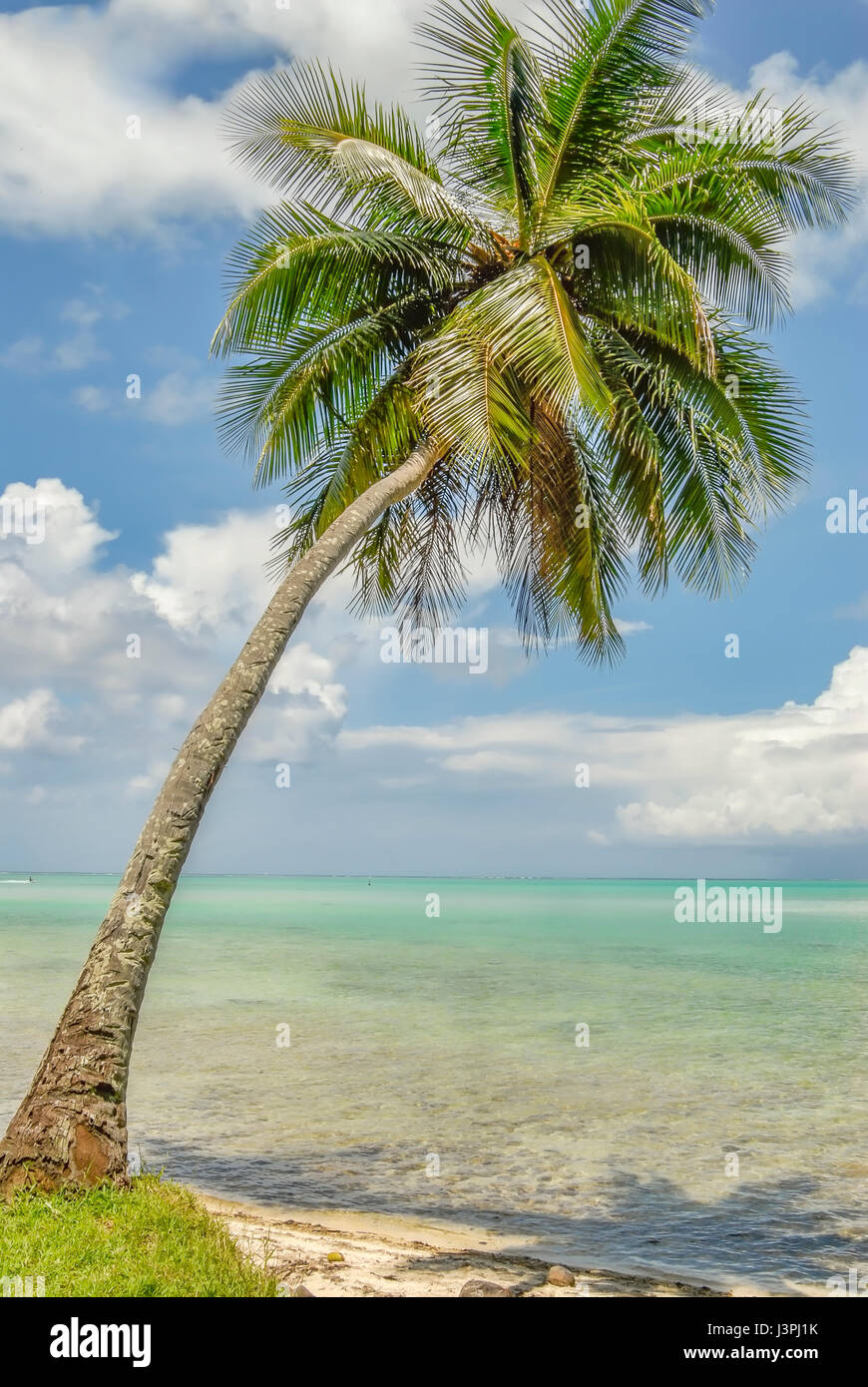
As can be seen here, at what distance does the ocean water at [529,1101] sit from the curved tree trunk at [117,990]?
3.30 metres

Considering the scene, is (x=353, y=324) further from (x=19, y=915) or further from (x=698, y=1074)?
(x=19, y=915)

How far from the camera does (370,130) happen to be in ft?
31.5

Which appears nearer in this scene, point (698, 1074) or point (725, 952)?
point (698, 1074)

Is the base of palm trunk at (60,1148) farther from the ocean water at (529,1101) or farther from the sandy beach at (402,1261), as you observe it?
the ocean water at (529,1101)

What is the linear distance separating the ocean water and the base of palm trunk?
124 inches

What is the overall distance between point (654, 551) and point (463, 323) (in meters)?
3.59

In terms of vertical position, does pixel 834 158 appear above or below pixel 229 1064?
above

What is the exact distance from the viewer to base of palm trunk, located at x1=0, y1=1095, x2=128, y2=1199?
18.3 feet

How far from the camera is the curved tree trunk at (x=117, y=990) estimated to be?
566 centimetres

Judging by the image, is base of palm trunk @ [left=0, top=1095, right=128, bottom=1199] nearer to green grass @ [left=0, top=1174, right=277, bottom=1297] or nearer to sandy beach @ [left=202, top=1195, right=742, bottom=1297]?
green grass @ [left=0, top=1174, right=277, bottom=1297]

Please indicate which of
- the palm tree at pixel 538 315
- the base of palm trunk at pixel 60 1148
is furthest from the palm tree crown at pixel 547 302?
the base of palm trunk at pixel 60 1148

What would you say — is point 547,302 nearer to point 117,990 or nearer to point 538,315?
point 538,315

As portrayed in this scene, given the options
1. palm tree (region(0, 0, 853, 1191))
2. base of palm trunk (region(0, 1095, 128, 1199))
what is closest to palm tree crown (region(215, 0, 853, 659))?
palm tree (region(0, 0, 853, 1191))
